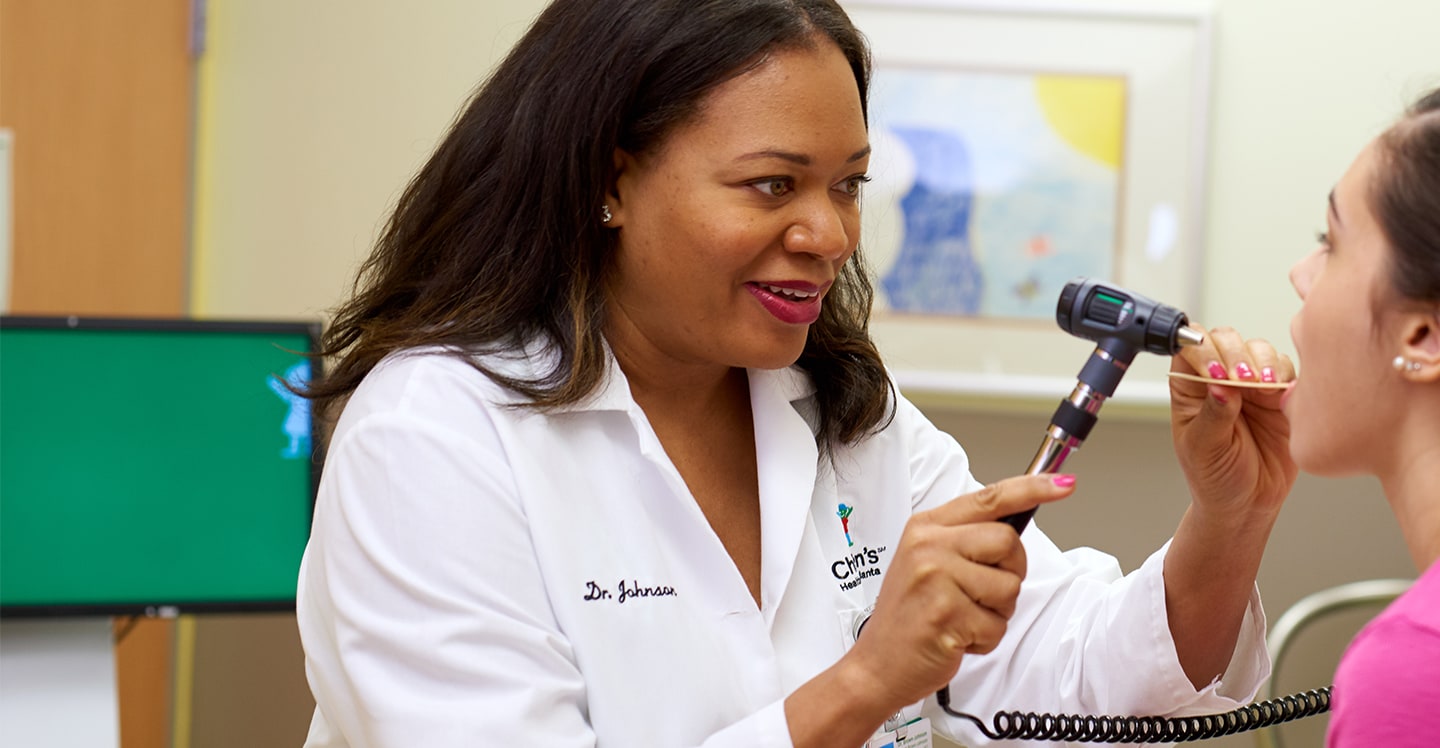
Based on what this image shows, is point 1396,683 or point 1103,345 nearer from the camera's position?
point 1396,683

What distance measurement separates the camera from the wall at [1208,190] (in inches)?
96.5

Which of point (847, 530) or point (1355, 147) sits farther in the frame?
point (1355, 147)

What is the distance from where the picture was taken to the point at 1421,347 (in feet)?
3.21

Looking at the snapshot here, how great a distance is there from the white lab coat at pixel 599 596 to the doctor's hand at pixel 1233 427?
0.38 ft

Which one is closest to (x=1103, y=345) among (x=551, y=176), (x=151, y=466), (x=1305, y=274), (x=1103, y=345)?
(x=1103, y=345)

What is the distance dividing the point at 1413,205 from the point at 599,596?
747 mm

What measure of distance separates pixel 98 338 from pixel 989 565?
5.05ft

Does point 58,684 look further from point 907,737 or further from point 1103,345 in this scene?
point 1103,345

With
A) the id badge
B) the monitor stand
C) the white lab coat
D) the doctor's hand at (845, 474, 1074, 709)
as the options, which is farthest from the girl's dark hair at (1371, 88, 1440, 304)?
the monitor stand

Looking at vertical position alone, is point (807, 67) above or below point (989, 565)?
above

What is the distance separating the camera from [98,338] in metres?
2.06

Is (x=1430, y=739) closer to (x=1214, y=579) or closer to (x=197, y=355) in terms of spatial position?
(x=1214, y=579)

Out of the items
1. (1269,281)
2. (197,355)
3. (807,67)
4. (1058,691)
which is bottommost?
(1058,691)

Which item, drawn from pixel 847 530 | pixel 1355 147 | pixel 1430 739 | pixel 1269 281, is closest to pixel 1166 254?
pixel 1269 281
